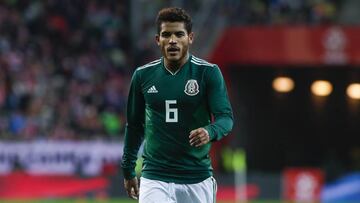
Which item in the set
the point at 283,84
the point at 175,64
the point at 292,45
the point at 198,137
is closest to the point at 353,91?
the point at 283,84

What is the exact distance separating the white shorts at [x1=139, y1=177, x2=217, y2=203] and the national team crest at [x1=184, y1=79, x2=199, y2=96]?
72 cm

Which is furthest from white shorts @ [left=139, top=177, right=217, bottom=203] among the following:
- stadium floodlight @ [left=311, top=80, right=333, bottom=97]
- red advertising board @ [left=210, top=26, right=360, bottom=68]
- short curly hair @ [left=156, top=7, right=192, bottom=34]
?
stadium floodlight @ [left=311, top=80, right=333, bottom=97]

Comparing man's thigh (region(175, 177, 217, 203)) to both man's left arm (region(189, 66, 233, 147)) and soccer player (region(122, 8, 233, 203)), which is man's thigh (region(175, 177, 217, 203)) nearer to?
soccer player (region(122, 8, 233, 203))

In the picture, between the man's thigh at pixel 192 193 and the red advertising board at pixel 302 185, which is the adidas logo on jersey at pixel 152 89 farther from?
the red advertising board at pixel 302 185

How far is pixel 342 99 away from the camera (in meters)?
33.8

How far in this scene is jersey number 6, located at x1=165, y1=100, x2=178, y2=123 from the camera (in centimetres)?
873

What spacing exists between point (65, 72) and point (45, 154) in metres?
3.41

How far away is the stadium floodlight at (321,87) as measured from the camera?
108 ft

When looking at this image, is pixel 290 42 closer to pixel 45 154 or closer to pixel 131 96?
pixel 45 154

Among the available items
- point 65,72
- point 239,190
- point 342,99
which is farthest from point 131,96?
point 342,99

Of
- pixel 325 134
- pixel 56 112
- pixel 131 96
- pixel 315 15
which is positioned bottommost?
pixel 325 134

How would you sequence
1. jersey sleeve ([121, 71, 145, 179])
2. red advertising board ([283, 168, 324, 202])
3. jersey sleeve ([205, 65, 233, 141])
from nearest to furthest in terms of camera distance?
jersey sleeve ([205, 65, 233, 141])
jersey sleeve ([121, 71, 145, 179])
red advertising board ([283, 168, 324, 202])

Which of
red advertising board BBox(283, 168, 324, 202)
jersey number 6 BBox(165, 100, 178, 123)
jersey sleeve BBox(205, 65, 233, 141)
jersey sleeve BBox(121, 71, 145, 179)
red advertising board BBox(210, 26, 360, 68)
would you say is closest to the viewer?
jersey sleeve BBox(205, 65, 233, 141)

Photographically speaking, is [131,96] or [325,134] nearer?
[131,96]
